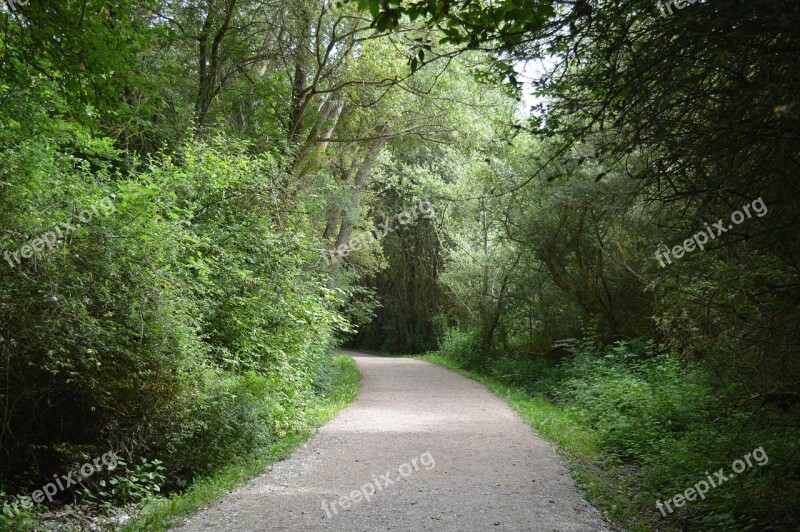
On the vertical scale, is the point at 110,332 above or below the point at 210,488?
above

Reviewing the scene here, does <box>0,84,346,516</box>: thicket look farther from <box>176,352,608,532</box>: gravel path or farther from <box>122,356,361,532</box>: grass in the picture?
<box>176,352,608,532</box>: gravel path

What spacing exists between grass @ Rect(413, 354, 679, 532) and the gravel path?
0.20 meters

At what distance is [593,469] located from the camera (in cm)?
824

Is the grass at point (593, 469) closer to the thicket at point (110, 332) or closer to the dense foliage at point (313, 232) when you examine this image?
the dense foliage at point (313, 232)

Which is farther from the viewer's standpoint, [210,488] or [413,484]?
[413,484]

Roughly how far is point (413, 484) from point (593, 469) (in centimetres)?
257

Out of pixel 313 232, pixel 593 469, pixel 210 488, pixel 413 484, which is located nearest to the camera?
pixel 210 488

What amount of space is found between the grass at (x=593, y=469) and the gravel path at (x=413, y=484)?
0.65 feet

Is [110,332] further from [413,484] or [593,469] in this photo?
[593,469]

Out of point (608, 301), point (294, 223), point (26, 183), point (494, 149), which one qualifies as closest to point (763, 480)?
point (26, 183)

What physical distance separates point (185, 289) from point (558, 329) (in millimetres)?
12819

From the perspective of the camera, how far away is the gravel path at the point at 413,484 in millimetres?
6074

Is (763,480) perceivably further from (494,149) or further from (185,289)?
(494,149)

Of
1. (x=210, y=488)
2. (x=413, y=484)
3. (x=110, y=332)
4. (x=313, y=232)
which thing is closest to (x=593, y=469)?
(x=413, y=484)
